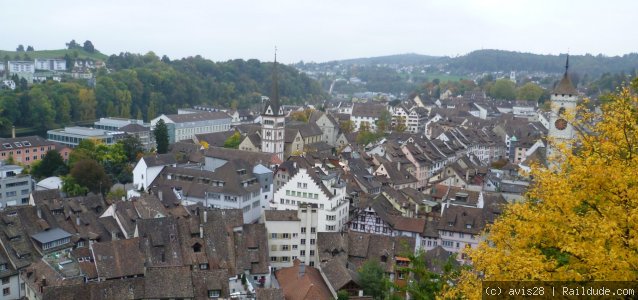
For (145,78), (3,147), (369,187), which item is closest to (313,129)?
(369,187)

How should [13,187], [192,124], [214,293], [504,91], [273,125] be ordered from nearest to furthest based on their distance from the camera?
1. [214,293]
2. [13,187]
3. [273,125]
4. [192,124]
5. [504,91]

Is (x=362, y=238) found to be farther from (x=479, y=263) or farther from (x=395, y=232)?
(x=479, y=263)

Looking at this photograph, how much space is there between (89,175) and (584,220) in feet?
168

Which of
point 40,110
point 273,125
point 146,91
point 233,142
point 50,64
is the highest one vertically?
point 50,64

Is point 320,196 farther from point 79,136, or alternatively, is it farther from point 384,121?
point 384,121

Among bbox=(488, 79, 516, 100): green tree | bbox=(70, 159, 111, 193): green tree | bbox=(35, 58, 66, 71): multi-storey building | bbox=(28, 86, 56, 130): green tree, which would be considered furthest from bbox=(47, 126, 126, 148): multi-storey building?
bbox=(488, 79, 516, 100): green tree

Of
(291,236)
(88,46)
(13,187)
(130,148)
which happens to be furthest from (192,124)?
(88,46)

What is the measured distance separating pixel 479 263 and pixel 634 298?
101 inches

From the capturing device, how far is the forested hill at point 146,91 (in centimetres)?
9244

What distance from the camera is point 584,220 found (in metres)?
9.96

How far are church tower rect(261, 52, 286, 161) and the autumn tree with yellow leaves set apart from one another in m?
61.9

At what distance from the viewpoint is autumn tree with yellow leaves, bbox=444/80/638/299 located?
369 inches

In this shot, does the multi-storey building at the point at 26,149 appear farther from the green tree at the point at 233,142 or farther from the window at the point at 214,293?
the window at the point at 214,293

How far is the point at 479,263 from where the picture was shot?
35.0 feet
